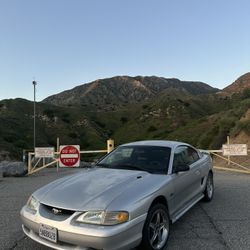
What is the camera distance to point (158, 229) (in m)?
5.20

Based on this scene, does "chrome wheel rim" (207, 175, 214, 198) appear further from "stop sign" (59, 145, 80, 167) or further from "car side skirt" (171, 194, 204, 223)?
"stop sign" (59, 145, 80, 167)

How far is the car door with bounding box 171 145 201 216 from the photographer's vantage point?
6.05 m

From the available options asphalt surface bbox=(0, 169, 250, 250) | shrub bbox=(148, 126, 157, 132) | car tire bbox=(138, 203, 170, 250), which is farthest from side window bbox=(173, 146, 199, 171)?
shrub bbox=(148, 126, 157, 132)

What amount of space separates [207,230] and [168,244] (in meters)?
1.02

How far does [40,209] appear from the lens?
4.83 meters

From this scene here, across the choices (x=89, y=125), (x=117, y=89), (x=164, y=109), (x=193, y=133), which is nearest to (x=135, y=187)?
(x=193, y=133)

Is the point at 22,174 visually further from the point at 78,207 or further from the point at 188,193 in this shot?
the point at 78,207

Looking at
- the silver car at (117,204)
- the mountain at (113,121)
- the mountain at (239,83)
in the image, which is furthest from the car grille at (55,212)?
the mountain at (239,83)

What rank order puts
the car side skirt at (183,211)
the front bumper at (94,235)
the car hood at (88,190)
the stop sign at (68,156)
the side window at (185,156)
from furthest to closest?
the stop sign at (68,156) → the side window at (185,156) → the car side skirt at (183,211) → the car hood at (88,190) → the front bumper at (94,235)

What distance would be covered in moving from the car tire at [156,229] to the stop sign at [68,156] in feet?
31.7

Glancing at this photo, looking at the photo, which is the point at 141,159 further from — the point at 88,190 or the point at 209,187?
the point at 209,187

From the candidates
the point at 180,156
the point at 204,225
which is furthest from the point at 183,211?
the point at 180,156

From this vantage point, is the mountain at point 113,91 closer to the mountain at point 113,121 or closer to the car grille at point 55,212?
the mountain at point 113,121

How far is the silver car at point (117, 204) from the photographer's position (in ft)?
14.4
